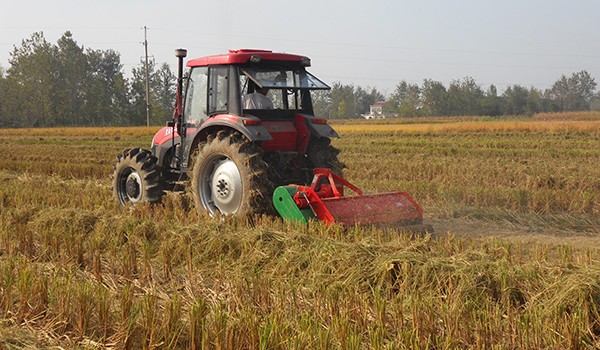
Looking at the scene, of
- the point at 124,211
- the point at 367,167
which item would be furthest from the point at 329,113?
the point at 124,211

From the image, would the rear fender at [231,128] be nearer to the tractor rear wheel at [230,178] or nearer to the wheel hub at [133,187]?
the tractor rear wheel at [230,178]

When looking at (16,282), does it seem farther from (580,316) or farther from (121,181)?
(121,181)

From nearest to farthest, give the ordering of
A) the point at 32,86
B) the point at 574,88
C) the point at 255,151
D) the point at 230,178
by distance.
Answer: the point at 255,151
the point at 230,178
the point at 32,86
the point at 574,88

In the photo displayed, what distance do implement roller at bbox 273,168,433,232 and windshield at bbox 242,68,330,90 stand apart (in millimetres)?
1164

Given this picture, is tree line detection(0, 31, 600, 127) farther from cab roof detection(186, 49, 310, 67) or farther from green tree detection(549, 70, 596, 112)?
cab roof detection(186, 49, 310, 67)

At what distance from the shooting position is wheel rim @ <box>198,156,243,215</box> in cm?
726

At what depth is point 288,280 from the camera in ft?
16.8

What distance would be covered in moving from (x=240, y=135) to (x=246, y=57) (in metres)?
0.96

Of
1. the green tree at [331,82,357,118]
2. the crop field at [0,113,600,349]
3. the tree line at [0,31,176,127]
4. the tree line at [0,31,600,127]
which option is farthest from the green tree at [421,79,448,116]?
the crop field at [0,113,600,349]

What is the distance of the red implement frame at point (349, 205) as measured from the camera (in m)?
6.74

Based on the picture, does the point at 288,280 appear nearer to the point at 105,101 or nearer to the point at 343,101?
the point at 105,101

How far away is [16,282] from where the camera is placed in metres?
4.55

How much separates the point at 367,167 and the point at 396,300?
10.2 metres

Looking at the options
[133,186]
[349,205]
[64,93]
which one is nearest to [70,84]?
[64,93]
